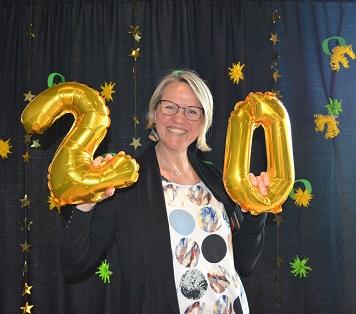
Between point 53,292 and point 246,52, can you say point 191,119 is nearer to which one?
point 246,52

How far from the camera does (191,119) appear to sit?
1388 mm

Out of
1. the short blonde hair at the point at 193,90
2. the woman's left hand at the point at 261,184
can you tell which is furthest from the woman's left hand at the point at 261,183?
the short blonde hair at the point at 193,90

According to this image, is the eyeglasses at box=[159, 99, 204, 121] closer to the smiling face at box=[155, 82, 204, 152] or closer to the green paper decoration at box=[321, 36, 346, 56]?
the smiling face at box=[155, 82, 204, 152]

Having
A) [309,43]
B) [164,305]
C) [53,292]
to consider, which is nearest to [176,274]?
[164,305]

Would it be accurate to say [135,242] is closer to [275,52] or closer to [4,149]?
[4,149]

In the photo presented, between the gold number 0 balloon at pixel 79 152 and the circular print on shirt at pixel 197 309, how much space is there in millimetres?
387

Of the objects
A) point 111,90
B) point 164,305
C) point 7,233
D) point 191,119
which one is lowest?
point 164,305

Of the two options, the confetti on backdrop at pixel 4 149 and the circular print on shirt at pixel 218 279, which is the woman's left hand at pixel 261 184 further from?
the confetti on backdrop at pixel 4 149

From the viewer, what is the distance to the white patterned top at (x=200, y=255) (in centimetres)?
127

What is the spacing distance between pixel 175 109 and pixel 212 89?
834 millimetres

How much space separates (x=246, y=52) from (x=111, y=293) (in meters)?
1.30

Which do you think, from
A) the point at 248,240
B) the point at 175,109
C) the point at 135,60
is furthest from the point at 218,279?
the point at 135,60

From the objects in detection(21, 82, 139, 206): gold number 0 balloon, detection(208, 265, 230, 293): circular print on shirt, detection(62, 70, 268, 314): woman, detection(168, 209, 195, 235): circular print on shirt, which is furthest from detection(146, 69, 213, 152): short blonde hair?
detection(208, 265, 230, 293): circular print on shirt

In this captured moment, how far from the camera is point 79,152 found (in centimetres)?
124
